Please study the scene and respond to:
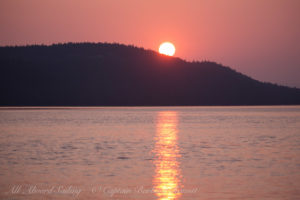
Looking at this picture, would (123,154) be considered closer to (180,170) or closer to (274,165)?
(180,170)

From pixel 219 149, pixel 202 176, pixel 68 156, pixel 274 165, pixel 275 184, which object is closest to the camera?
pixel 275 184

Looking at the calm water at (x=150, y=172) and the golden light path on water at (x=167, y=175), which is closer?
the golden light path on water at (x=167, y=175)

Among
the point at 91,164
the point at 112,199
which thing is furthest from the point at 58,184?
the point at 91,164

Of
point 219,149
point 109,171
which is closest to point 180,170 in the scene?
point 109,171

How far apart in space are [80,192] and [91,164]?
25.3 ft

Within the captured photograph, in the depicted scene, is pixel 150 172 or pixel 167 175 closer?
pixel 167 175

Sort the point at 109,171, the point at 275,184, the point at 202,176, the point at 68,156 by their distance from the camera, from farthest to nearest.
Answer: the point at 68,156 < the point at 109,171 < the point at 202,176 < the point at 275,184

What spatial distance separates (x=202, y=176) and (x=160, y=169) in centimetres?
297

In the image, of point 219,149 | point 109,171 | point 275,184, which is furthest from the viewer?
point 219,149

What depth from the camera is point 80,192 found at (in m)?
18.5

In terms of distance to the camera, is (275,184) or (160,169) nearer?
(275,184)

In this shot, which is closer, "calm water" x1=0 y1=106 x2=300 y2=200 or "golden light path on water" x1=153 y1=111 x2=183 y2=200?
"golden light path on water" x1=153 y1=111 x2=183 y2=200

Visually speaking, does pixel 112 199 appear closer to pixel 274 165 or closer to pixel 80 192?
pixel 80 192

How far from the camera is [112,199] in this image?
17453mm
